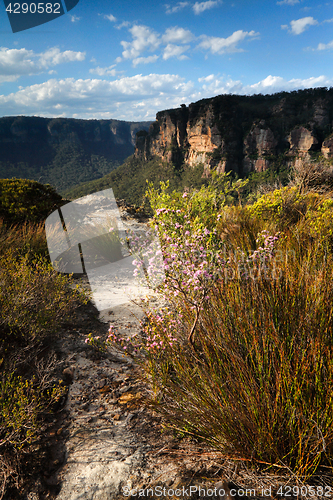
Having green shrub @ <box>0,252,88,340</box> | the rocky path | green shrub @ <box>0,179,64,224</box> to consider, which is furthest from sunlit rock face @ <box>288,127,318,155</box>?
the rocky path

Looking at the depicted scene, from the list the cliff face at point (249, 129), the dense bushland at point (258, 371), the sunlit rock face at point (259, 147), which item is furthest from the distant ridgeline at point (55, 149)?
the dense bushland at point (258, 371)

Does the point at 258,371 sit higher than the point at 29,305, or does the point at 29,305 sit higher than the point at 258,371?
the point at 258,371

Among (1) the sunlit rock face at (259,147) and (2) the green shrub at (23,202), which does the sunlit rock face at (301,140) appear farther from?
(2) the green shrub at (23,202)

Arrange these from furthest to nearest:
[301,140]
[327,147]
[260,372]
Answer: [301,140] < [327,147] < [260,372]

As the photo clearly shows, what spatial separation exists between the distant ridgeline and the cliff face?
33.3 metres

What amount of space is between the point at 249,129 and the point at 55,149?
233ft

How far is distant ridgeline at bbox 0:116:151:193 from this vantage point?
80.8m

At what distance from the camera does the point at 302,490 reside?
3.57 ft

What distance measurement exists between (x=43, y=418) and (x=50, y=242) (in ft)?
12.2

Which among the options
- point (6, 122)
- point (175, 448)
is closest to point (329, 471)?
point (175, 448)

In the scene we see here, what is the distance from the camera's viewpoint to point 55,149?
94938 mm

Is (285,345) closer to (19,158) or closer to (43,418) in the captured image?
(43,418)

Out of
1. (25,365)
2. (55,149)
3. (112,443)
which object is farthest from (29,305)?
(55,149)

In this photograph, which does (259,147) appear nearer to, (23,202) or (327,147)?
(327,147)
